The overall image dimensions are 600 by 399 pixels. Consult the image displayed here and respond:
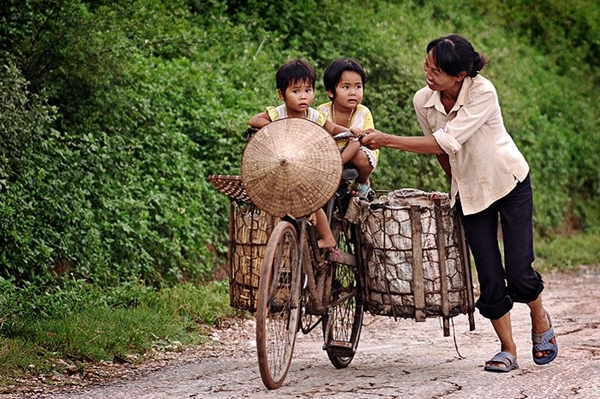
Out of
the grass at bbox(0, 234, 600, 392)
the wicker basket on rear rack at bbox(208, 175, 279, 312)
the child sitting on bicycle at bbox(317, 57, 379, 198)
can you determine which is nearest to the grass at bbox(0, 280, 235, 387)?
the grass at bbox(0, 234, 600, 392)

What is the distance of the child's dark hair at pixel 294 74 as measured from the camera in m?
6.20

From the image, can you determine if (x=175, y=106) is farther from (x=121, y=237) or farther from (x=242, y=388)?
(x=242, y=388)

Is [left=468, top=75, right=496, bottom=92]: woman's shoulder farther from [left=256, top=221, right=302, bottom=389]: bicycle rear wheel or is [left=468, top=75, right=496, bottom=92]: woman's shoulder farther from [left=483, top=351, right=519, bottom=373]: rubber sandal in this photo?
[left=483, top=351, right=519, bottom=373]: rubber sandal

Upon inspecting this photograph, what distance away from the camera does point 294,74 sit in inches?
244

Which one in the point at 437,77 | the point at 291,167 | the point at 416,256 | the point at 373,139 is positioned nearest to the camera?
the point at 291,167

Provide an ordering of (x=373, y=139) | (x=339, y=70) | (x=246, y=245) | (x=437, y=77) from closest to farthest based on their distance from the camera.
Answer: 1. (x=373, y=139)
2. (x=437, y=77)
3. (x=246, y=245)
4. (x=339, y=70)

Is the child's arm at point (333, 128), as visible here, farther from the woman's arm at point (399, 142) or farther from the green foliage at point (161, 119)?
the green foliage at point (161, 119)

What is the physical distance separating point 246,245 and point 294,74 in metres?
1.03

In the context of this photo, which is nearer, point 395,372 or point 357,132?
point 357,132

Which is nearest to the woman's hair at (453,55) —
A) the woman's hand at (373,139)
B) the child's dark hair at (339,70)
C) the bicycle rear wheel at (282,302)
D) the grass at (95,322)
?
the woman's hand at (373,139)

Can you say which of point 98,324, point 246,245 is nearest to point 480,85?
point 246,245

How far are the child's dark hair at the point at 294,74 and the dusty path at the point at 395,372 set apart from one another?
1690 millimetres

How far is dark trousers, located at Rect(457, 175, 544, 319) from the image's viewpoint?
615 centimetres

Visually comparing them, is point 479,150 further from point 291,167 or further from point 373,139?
point 291,167
